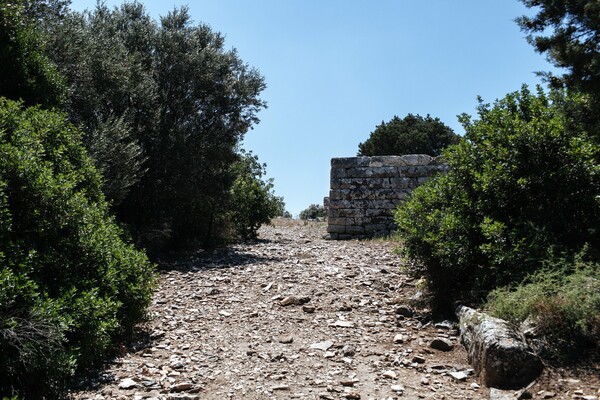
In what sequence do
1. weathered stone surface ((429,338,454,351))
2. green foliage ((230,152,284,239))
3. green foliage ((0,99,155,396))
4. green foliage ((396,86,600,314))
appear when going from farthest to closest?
1. green foliage ((230,152,284,239))
2. green foliage ((396,86,600,314))
3. weathered stone surface ((429,338,454,351))
4. green foliage ((0,99,155,396))

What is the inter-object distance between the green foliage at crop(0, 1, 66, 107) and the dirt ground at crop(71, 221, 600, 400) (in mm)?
3068

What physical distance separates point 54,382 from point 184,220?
7.89 meters

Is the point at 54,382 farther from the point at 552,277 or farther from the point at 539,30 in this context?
the point at 539,30

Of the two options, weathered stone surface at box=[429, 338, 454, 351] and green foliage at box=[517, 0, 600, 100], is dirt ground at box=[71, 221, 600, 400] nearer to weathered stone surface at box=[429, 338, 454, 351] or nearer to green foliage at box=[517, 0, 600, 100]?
weathered stone surface at box=[429, 338, 454, 351]

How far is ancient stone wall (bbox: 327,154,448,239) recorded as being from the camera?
14164mm

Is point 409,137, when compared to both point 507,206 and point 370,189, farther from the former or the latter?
point 507,206

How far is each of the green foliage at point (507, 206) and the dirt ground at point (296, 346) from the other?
0.73 m

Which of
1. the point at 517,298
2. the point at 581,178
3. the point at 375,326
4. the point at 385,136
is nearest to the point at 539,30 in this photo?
the point at 581,178

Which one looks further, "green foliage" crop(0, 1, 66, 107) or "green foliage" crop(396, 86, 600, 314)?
"green foliage" crop(0, 1, 66, 107)

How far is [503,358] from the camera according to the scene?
14.4ft

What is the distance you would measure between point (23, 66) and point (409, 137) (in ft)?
112

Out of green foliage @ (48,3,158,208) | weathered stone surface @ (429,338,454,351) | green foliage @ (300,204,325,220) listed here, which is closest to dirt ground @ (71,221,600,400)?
weathered stone surface @ (429,338,454,351)

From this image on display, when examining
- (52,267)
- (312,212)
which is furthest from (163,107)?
(312,212)

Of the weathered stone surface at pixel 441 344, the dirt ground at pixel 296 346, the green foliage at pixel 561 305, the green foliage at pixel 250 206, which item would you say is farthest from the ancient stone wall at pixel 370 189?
the green foliage at pixel 561 305
